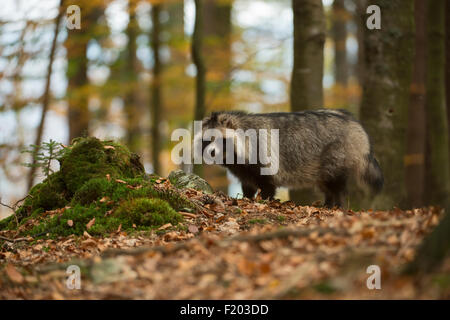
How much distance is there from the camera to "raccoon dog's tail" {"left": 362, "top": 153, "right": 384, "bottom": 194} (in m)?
8.23

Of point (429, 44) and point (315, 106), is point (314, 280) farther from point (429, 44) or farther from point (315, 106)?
point (429, 44)

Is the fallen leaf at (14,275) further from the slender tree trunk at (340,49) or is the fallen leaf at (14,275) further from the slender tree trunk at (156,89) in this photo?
the slender tree trunk at (340,49)

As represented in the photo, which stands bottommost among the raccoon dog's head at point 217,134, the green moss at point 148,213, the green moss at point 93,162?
the green moss at point 148,213

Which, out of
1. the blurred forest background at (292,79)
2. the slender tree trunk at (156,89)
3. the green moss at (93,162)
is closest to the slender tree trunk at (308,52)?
the blurred forest background at (292,79)

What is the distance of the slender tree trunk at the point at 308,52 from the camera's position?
9.18m

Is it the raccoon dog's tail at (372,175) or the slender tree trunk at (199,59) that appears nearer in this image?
the raccoon dog's tail at (372,175)

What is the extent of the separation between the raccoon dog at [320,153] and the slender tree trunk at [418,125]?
280 cm

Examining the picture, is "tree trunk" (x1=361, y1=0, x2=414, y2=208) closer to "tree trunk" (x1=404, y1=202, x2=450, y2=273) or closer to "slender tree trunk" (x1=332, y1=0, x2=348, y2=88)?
"tree trunk" (x1=404, y1=202, x2=450, y2=273)

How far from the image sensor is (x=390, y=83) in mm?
9156

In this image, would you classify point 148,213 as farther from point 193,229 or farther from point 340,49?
point 340,49

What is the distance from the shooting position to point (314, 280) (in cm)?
366

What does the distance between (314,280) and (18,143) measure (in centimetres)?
1219

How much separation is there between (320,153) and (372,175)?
100cm
